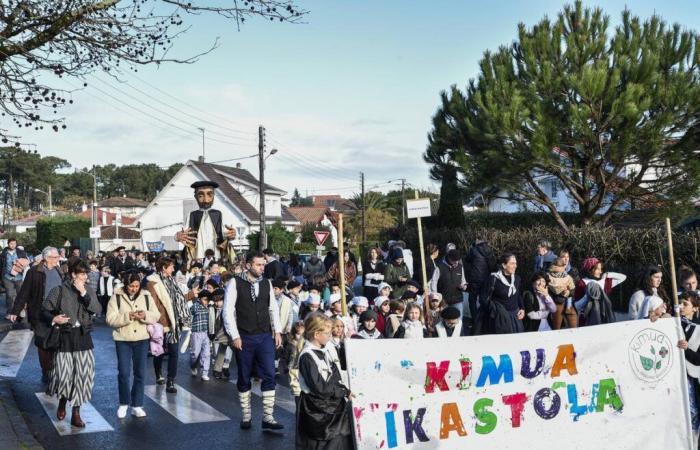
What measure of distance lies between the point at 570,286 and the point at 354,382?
12.9ft

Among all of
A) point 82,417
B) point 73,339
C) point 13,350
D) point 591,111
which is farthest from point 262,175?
point 73,339

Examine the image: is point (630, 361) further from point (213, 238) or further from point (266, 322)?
point (213, 238)

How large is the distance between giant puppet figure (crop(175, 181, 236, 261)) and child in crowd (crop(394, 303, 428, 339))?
6977 millimetres

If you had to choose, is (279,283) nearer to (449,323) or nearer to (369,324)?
(369,324)

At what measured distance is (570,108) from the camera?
21.4m

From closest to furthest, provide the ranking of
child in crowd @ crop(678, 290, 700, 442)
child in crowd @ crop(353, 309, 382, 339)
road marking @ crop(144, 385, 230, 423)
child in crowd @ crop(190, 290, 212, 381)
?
child in crowd @ crop(678, 290, 700, 442)
road marking @ crop(144, 385, 230, 423)
child in crowd @ crop(353, 309, 382, 339)
child in crowd @ crop(190, 290, 212, 381)

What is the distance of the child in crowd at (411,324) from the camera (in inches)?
349

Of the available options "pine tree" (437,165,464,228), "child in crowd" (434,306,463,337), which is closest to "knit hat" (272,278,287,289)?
"child in crowd" (434,306,463,337)

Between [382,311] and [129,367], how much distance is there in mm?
3728

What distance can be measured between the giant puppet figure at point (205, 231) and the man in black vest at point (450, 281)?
4314 millimetres

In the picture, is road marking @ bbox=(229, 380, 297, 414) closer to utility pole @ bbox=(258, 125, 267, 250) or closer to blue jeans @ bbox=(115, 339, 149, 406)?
blue jeans @ bbox=(115, 339, 149, 406)

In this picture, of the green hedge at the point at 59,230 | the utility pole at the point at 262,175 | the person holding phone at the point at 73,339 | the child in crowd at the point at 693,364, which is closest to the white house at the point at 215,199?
the green hedge at the point at 59,230

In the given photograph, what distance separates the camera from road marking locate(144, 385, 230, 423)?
9117mm

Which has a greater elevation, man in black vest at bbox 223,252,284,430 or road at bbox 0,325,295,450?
man in black vest at bbox 223,252,284,430
